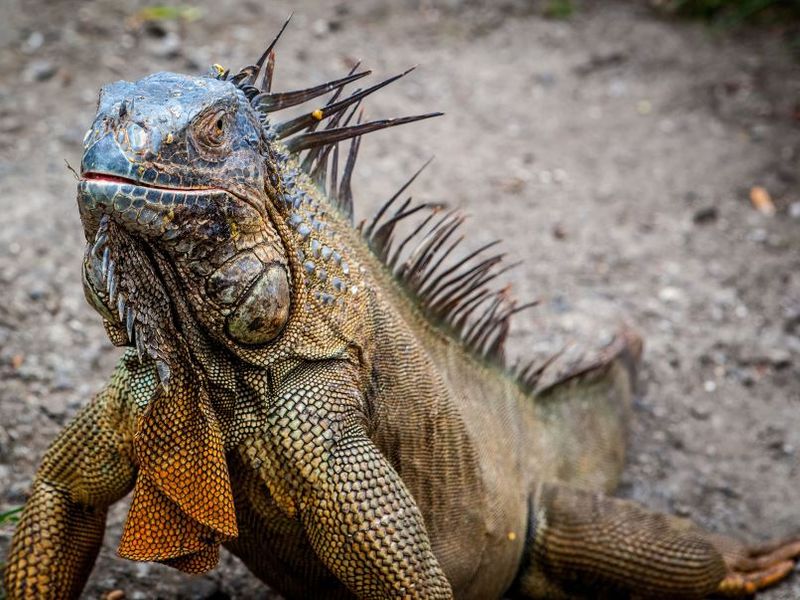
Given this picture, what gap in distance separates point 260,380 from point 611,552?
5.58 ft

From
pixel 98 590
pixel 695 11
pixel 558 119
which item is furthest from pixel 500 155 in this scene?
pixel 98 590

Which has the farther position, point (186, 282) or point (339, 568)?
point (339, 568)

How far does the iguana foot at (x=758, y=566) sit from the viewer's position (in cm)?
368

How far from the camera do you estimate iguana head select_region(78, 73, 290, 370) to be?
2068mm

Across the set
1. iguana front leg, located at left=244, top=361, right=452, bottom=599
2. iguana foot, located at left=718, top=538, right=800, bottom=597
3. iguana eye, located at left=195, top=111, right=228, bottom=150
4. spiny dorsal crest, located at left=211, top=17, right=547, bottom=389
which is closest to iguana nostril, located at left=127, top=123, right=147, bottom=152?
iguana eye, located at left=195, top=111, right=228, bottom=150

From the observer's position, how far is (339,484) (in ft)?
7.86

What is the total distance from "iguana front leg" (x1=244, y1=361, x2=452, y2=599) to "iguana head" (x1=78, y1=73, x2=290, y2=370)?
9.0 inches

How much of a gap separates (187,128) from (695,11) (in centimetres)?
677

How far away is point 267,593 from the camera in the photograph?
11.4 feet

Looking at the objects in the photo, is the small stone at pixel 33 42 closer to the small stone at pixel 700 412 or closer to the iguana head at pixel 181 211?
the iguana head at pixel 181 211

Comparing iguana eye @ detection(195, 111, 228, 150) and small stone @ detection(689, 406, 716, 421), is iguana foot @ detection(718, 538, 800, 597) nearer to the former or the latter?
small stone @ detection(689, 406, 716, 421)

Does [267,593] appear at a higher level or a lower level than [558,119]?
lower

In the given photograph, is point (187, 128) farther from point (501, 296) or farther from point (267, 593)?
point (267, 593)

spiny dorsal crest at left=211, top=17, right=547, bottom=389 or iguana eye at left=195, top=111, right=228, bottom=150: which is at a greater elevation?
iguana eye at left=195, top=111, right=228, bottom=150
